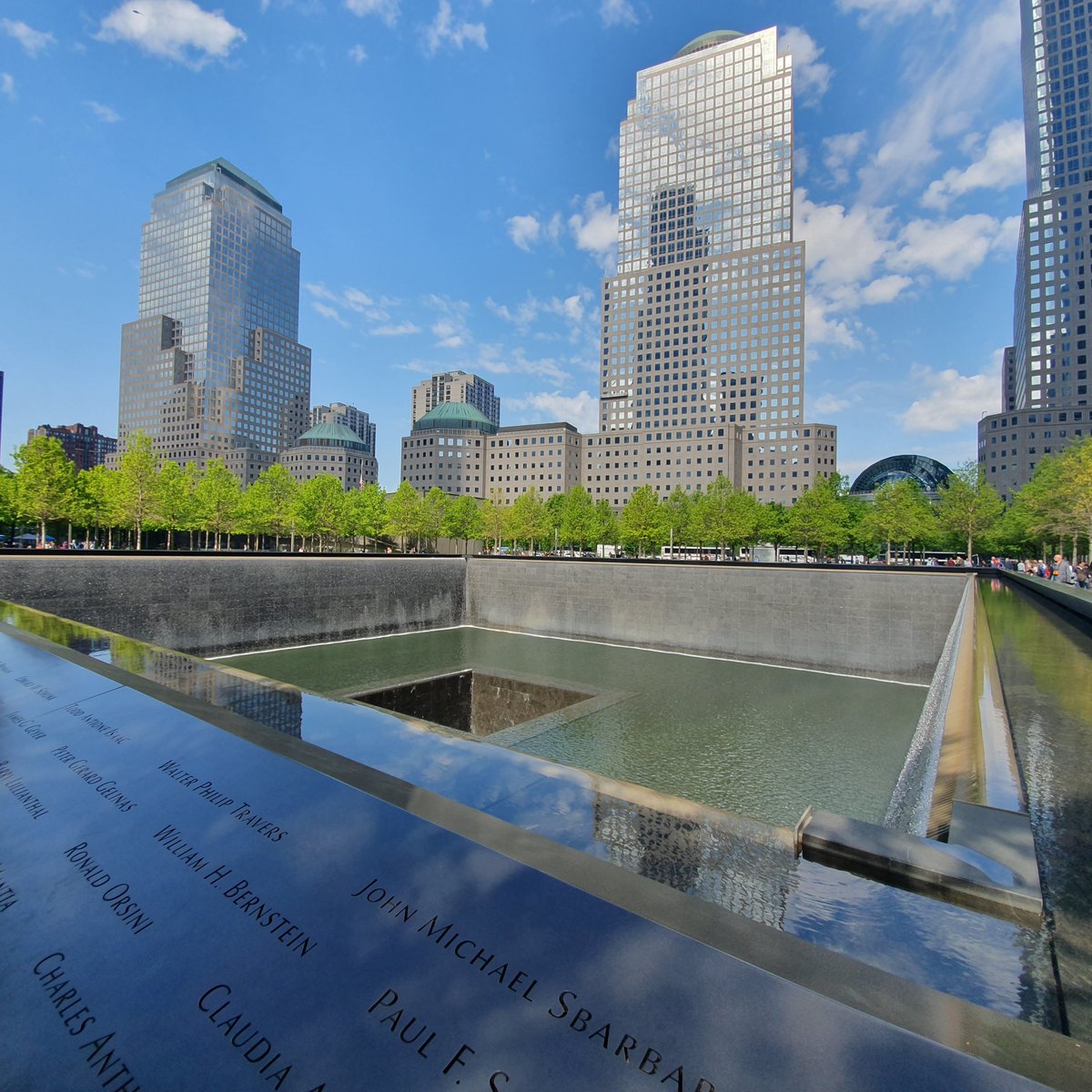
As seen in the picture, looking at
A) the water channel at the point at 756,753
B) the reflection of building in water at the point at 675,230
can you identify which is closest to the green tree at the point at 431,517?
the water channel at the point at 756,753

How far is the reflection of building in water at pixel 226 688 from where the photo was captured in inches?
203

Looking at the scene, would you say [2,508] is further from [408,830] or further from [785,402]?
[785,402]

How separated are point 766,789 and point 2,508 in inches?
1953

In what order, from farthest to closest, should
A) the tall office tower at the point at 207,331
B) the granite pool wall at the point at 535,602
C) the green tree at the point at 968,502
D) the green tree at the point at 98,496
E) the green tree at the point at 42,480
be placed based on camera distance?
the tall office tower at the point at 207,331 < the green tree at the point at 968,502 < the green tree at the point at 98,496 < the green tree at the point at 42,480 < the granite pool wall at the point at 535,602

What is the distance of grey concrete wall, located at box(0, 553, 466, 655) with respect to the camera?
1723cm

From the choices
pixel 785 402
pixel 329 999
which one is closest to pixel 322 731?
pixel 329 999

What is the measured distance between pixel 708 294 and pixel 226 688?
373 feet

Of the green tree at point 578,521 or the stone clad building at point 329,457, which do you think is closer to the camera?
the green tree at point 578,521

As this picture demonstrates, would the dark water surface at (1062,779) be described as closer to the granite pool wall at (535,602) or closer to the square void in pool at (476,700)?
the square void in pool at (476,700)

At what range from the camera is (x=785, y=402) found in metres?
98.5

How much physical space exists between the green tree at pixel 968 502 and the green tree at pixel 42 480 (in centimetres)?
5651

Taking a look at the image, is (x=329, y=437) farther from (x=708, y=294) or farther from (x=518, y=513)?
(x=708, y=294)

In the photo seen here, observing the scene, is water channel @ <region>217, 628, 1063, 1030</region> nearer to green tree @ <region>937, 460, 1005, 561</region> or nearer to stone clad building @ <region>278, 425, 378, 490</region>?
green tree @ <region>937, 460, 1005, 561</region>

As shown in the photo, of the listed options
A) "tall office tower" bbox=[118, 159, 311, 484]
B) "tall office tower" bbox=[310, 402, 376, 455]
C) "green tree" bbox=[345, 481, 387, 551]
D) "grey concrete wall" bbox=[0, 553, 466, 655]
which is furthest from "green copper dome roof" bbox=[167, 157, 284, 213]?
"grey concrete wall" bbox=[0, 553, 466, 655]
